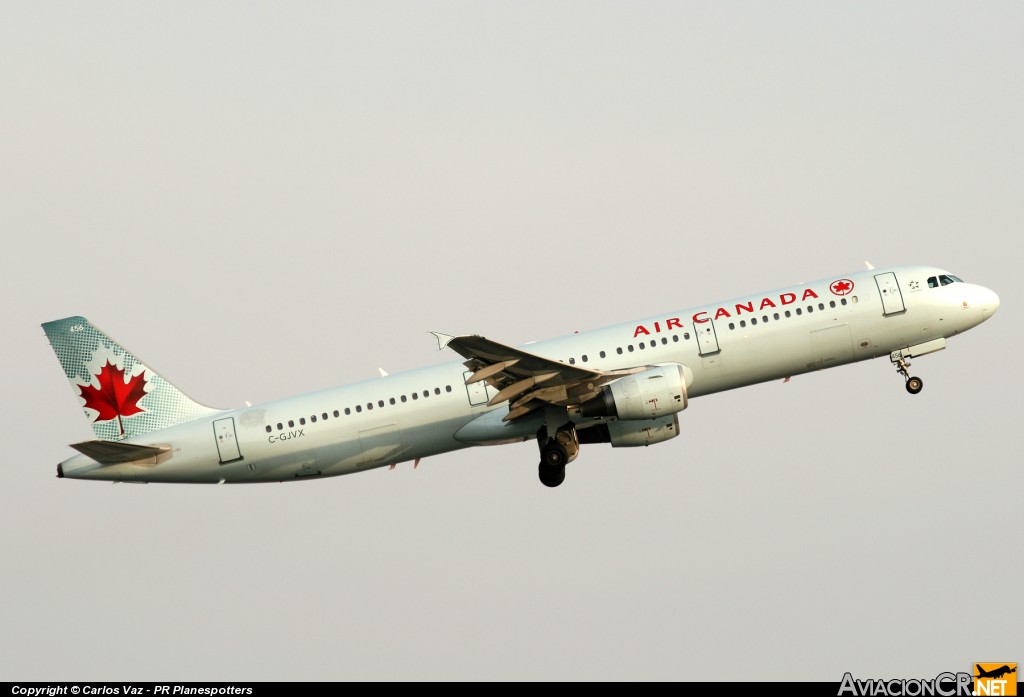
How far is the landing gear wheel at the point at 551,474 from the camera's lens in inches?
2119

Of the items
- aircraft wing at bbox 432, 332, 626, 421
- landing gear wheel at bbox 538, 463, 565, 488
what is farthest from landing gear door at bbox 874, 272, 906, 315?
landing gear wheel at bbox 538, 463, 565, 488

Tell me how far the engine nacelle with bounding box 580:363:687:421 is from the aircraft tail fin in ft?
48.6

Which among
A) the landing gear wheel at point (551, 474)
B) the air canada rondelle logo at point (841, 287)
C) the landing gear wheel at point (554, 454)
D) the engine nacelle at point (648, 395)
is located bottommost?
→ the landing gear wheel at point (551, 474)

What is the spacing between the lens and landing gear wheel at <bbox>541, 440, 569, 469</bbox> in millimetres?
53688

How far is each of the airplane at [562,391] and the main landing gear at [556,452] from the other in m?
0.05

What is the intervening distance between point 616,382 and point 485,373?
439 centimetres

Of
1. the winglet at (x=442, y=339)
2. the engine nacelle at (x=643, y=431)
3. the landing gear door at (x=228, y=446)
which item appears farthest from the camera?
the engine nacelle at (x=643, y=431)

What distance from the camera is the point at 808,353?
5331cm

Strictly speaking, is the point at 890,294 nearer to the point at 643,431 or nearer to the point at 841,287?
the point at 841,287

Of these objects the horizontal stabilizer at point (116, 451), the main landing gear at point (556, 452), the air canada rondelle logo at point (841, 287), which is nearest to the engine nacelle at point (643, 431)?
the main landing gear at point (556, 452)

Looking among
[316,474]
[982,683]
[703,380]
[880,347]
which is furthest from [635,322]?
[982,683]

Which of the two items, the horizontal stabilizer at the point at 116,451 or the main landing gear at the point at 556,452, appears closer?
the horizontal stabilizer at the point at 116,451

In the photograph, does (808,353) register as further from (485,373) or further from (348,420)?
(348,420)

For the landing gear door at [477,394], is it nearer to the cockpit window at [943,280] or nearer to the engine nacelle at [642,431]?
the engine nacelle at [642,431]
